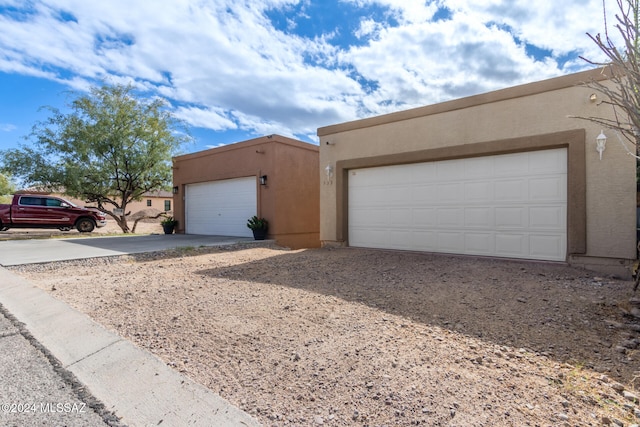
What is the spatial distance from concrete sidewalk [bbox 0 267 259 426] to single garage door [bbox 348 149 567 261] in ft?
22.1

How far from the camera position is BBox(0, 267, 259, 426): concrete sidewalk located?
7.03ft

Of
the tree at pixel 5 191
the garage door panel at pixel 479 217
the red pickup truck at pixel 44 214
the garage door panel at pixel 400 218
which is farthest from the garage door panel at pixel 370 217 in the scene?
the tree at pixel 5 191

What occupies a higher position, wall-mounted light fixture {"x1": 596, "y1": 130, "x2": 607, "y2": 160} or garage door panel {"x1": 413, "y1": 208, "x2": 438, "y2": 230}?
wall-mounted light fixture {"x1": 596, "y1": 130, "x2": 607, "y2": 160}

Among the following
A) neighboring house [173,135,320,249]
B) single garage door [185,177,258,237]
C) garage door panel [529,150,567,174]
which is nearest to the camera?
garage door panel [529,150,567,174]

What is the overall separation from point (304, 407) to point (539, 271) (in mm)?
5478

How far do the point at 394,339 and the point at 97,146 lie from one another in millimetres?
16775

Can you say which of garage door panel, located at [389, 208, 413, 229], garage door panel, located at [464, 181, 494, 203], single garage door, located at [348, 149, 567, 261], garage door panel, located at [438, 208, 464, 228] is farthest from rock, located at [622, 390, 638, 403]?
garage door panel, located at [389, 208, 413, 229]

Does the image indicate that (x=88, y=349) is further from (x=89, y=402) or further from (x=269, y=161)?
(x=269, y=161)

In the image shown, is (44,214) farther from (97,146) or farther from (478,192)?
(478,192)

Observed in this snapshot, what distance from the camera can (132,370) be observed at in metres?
2.70

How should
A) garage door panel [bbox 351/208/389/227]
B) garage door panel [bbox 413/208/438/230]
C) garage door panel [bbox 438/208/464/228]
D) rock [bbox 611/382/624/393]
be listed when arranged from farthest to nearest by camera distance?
1. garage door panel [bbox 351/208/389/227]
2. garage door panel [bbox 413/208/438/230]
3. garage door panel [bbox 438/208/464/228]
4. rock [bbox 611/382/624/393]

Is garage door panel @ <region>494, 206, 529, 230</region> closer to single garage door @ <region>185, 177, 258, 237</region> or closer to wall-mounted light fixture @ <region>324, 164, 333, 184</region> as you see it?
wall-mounted light fixture @ <region>324, 164, 333, 184</region>

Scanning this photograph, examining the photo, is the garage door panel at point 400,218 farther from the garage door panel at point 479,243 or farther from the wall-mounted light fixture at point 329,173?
the wall-mounted light fixture at point 329,173

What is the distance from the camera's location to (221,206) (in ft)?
44.8
